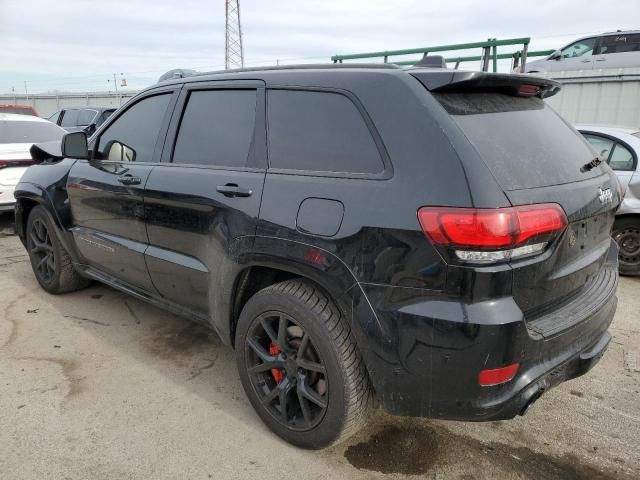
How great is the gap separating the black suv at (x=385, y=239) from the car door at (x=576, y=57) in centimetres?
1344

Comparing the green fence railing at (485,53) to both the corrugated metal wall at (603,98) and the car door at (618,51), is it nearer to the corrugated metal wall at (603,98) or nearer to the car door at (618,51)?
the corrugated metal wall at (603,98)

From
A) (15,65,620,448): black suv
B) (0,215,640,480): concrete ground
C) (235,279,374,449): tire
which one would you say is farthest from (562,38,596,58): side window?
(235,279,374,449): tire

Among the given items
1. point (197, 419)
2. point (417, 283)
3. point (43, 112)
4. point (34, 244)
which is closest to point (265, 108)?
point (417, 283)

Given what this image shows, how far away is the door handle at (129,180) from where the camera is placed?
3.16m

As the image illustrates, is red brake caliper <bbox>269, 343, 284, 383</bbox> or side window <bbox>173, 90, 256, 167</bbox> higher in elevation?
side window <bbox>173, 90, 256, 167</bbox>

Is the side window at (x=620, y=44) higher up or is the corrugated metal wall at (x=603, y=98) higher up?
the side window at (x=620, y=44)

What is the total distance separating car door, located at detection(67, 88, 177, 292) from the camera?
3.21m

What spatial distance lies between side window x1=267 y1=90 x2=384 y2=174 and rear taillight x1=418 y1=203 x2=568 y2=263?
0.36 metres

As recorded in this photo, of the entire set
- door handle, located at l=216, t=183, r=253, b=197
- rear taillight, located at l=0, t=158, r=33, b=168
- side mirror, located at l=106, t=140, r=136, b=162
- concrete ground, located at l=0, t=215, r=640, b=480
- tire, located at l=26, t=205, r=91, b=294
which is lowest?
concrete ground, located at l=0, t=215, r=640, b=480

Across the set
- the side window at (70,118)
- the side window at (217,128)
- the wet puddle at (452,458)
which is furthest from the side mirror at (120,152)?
the side window at (70,118)

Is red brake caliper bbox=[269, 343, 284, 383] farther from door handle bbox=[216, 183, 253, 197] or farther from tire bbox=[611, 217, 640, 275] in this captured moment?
tire bbox=[611, 217, 640, 275]

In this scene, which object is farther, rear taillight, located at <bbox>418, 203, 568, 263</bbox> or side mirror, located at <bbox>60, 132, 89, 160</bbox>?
side mirror, located at <bbox>60, 132, 89, 160</bbox>

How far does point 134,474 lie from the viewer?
229 cm

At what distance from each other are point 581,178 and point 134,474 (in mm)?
2452
